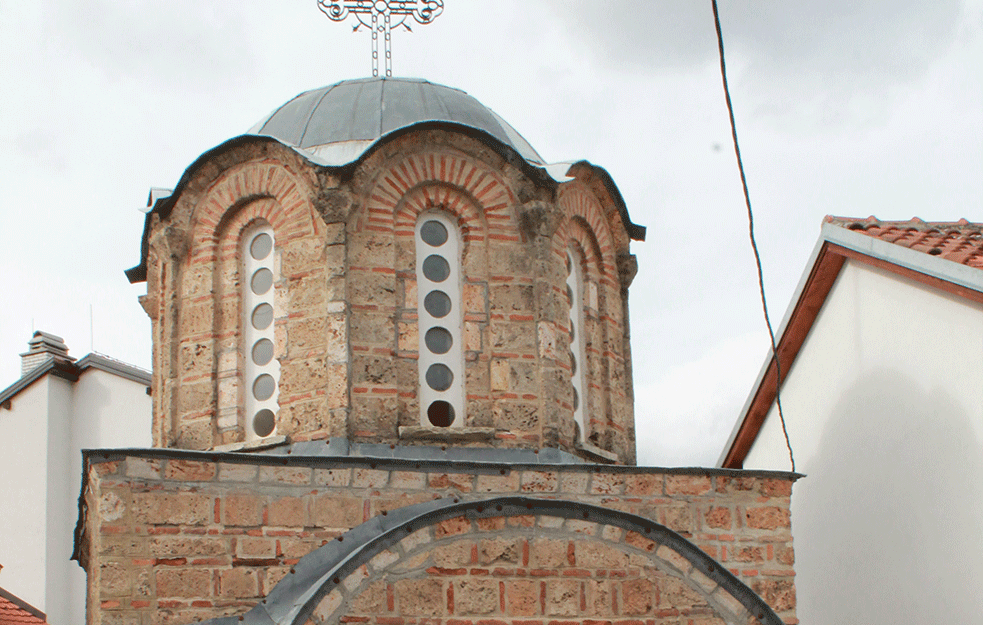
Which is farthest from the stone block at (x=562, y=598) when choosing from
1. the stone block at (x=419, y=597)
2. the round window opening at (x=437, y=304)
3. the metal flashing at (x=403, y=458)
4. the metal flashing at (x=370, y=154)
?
the metal flashing at (x=370, y=154)

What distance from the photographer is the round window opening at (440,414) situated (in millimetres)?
9922

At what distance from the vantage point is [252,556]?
8852 millimetres

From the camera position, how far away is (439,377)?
10047 millimetres

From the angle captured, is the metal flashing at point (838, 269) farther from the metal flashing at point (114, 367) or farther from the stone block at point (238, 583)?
the metal flashing at point (114, 367)

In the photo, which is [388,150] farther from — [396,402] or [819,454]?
[819,454]

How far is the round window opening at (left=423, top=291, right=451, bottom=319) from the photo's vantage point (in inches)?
401

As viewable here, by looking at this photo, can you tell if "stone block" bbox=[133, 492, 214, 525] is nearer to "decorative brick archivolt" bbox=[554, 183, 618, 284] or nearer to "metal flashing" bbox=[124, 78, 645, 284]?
"metal flashing" bbox=[124, 78, 645, 284]

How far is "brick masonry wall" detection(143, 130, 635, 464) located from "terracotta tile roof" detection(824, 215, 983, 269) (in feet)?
7.66

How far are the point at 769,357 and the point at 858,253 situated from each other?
206 centimetres

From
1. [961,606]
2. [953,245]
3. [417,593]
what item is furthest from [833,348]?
[417,593]

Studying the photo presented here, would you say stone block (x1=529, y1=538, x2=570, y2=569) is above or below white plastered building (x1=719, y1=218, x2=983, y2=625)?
below

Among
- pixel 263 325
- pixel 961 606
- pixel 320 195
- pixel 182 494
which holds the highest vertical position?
pixel 320 195

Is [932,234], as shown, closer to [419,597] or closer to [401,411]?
[401,411]

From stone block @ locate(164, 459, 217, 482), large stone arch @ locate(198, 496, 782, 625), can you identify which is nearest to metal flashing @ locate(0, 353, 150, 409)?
stone block @ locate(164, 459, 217, 482)
